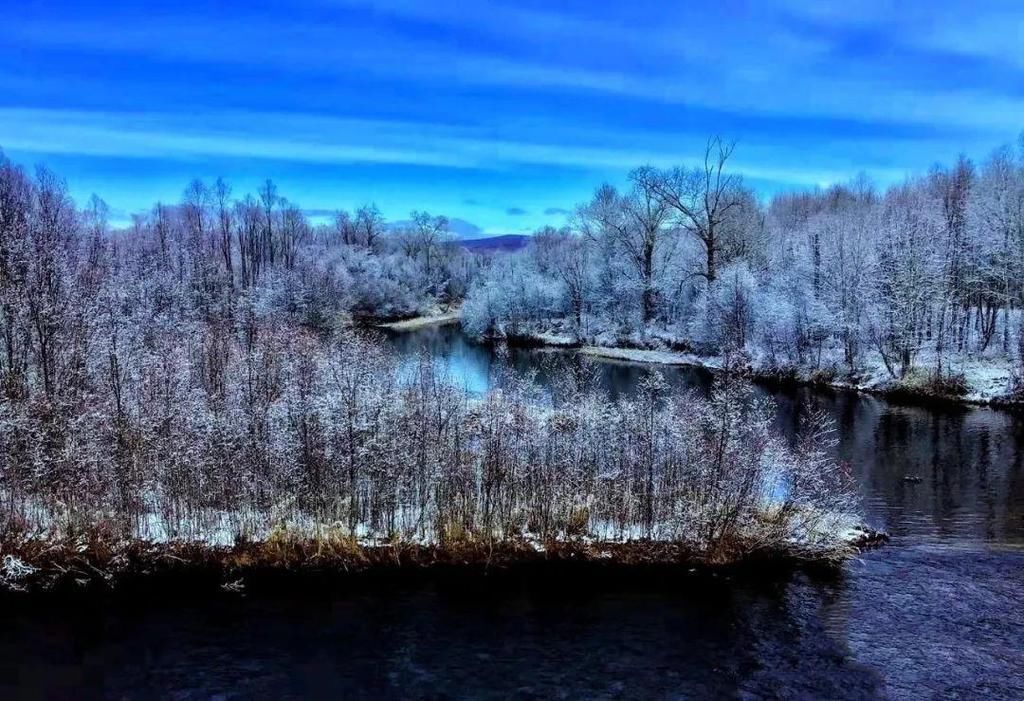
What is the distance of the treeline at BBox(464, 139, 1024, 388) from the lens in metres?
43.3

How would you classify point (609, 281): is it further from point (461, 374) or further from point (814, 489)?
point (814, 489)

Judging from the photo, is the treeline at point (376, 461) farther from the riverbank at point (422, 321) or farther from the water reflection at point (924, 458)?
the riverbank at point (422, 321)

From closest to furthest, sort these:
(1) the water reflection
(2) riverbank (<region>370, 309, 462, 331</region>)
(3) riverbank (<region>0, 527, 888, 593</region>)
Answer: (3) riverbank (<region>0, 527, 888, 593</region>), (1) the water reflection, (2) riverbank (<region>370, 309, 462, 331</region>)

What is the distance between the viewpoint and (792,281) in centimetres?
5253

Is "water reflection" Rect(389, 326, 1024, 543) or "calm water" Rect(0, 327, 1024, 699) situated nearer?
"calm water" Rect(0, 327, 1024, 699)

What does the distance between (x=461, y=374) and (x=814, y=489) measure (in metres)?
28.3

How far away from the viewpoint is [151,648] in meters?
14.2

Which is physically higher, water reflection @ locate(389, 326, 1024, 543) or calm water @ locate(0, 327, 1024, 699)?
water reflection @ locate(389, 326, 1024, 543)

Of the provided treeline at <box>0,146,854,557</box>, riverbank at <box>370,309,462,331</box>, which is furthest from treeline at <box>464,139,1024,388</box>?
treeline at <box>0,146,854,557</box>

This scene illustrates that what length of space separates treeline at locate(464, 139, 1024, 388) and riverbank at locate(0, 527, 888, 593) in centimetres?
2854

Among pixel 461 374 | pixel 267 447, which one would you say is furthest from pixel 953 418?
pixel 267 447

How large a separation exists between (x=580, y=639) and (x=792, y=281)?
4447 cm

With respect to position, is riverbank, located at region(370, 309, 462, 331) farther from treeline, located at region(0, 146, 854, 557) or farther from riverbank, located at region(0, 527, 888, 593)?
riverbank, located at region(0, 527, 888, 593)

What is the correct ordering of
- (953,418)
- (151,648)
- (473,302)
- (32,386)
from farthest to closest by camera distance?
(473,302)
(953,418)
(32,386)
(151,648)
